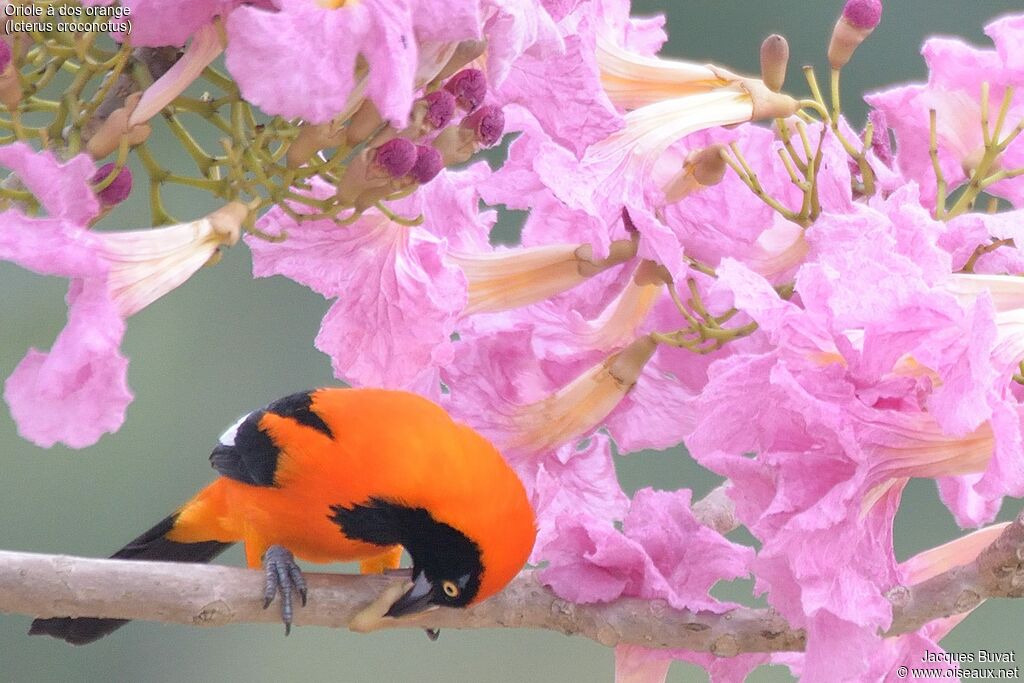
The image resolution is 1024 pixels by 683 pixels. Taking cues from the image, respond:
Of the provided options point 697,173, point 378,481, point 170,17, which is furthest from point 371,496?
point 170,17

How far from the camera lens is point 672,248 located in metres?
0.47

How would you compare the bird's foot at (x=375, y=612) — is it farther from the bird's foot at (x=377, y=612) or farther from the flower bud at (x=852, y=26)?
the flower bud at (x=852, y=26)

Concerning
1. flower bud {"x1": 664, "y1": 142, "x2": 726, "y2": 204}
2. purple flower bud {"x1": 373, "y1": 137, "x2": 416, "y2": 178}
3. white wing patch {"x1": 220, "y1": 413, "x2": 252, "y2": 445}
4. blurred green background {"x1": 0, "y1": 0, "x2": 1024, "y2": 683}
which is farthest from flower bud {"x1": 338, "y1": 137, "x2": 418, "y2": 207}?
blurred green background {"x1": 0, "y1": 0, "x2": 1024, "y2": 683}

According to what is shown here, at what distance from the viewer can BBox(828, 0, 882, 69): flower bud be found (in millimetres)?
533

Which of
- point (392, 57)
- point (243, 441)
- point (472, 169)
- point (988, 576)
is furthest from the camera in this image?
point (243, 441)

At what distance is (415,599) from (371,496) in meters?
0.11

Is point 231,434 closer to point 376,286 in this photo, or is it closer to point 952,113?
point 376,286

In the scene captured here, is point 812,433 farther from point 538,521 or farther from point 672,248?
point 538,521

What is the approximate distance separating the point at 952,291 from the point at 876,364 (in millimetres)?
38

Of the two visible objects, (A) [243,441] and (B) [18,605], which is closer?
(B) [18,605]

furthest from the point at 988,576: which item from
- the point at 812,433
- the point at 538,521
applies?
the point at 538,521

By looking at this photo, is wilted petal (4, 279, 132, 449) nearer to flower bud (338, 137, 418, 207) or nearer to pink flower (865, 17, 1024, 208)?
flower bud (338, 137, 418, 207)

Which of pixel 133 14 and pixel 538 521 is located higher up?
pixel 133 14

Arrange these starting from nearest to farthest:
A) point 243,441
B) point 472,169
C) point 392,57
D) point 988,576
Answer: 1. point 392,57
2. point 988,576
3. point 472,169
4. point 243,441
